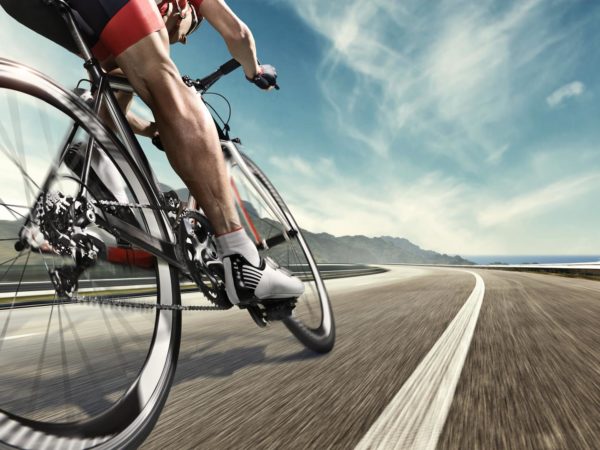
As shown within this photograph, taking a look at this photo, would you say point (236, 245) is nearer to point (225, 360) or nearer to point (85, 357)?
point (225, 360)

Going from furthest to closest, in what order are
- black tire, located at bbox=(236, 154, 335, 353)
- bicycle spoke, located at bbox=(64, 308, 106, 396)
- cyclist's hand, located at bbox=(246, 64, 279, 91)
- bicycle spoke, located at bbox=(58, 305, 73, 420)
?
black tire, located at bbox=(236, 154, 335, 353) → cyclist's hand, located at bbox=(246, 64, 279, 91) → bicycle spoke, located at bbox=(64, 308, 106, 396) → bicycle spoke, located at bbox=(58, 305, 73, 420)

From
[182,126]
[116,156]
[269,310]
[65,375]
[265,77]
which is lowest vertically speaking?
[65,375]

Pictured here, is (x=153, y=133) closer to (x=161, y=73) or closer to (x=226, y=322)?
(x=161, y=73)

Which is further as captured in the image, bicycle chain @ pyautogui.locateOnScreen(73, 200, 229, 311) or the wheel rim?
the wheel rim

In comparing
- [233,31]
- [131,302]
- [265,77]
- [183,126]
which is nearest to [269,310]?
[131,302]

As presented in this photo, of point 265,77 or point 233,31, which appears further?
point 265,77

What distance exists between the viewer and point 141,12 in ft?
5.36

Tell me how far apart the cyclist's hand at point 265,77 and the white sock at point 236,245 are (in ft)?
3.72

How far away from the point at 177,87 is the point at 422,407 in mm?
1693

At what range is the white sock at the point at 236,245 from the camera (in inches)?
78.2

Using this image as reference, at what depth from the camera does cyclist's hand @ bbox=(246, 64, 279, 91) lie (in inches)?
104

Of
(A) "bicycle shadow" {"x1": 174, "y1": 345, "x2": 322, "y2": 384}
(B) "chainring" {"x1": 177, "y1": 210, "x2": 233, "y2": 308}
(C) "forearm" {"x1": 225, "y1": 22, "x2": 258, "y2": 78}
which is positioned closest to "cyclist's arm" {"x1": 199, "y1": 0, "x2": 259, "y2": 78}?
(C) "forearm" {"x1": 225, "y1": 22, "x2": 258, "y2": 78}

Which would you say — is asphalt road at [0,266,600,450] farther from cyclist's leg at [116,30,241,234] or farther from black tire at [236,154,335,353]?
cyclist's leg at [116,30,241,234]

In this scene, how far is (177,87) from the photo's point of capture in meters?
1.79
